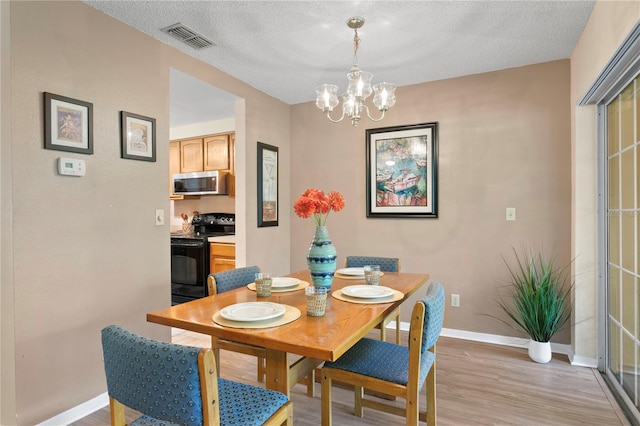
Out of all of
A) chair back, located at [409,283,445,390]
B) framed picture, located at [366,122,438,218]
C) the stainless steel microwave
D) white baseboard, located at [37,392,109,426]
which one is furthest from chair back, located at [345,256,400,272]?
the stainless steel microwave

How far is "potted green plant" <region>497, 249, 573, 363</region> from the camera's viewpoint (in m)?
2.55

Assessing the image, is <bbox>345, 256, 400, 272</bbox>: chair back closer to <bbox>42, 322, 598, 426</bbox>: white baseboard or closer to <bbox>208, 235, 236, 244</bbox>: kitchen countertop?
<bbox>42, 322, 598, 426</bbox>: white baseboard

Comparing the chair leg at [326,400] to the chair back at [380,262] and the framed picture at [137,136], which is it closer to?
the chair back at [380,262]

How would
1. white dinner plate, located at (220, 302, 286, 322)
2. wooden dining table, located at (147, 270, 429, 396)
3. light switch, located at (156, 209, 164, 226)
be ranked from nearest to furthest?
wooden dining table, located at (147, 270, 429, 396), white dinner plate, located at (220, 302, 286, 322), light switch, located at (156, 209, 164, 226)

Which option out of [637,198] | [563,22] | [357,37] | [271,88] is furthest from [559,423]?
[271,88]

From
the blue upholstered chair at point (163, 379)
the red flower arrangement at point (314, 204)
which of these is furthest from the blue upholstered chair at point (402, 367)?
the blue upholstered chair at point (163, 379)

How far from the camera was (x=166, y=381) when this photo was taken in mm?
921

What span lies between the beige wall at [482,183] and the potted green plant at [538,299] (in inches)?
3.9

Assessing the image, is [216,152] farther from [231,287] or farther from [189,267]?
[231,287]

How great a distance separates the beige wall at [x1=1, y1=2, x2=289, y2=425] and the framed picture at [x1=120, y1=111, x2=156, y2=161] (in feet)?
0.13

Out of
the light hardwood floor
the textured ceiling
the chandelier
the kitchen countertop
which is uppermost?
the textured ceiling

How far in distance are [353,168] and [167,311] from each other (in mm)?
2448

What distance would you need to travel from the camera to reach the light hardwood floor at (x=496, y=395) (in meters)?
1.91

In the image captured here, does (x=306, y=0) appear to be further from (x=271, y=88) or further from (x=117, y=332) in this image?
(x=117, y=332)
